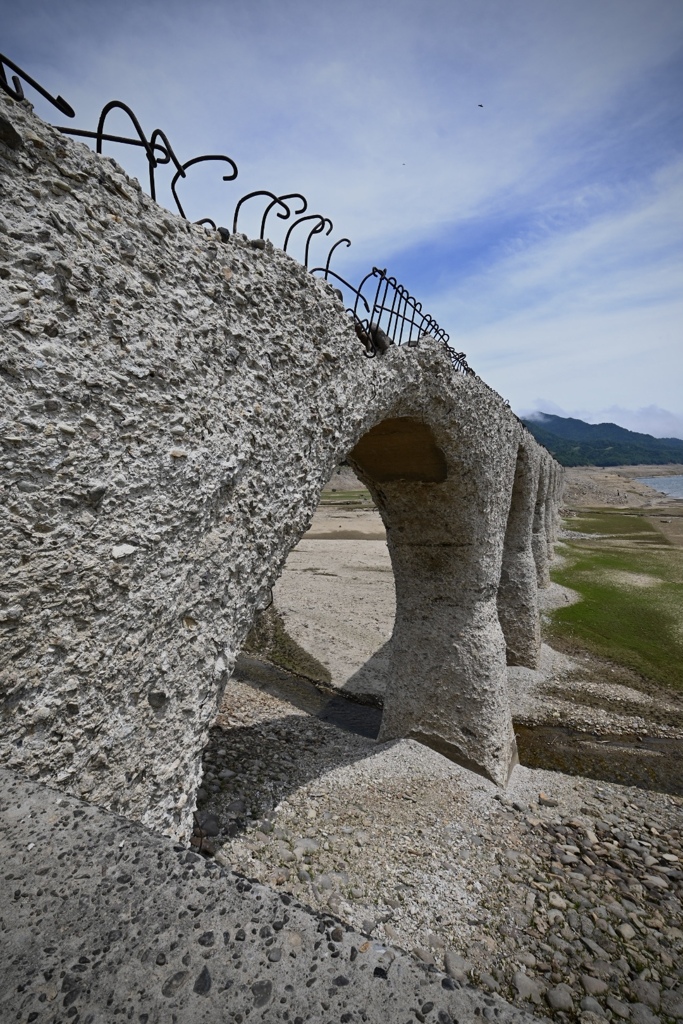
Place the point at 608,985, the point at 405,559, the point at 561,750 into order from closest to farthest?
the point at 608,985
the point at 405,559
the point at 561,750

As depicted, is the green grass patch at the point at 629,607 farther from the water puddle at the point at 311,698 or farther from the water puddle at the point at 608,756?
the water puddle at the point at 311,698

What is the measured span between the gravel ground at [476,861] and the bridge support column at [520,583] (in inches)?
147

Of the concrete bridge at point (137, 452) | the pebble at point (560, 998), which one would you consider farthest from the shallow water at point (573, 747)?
the concrete bridge at point (137, 452)

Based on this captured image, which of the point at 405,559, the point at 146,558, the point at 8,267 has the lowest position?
the point at 405,559

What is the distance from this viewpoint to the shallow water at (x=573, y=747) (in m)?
7.11

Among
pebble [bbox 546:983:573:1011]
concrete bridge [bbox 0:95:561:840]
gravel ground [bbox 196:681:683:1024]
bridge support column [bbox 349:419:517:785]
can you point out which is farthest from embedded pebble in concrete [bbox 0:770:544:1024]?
bridge support column [bbox 349:419:517:785]

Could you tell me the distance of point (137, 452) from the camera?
2.28m

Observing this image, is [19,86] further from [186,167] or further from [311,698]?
[311,698]

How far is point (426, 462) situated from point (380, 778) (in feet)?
12.5

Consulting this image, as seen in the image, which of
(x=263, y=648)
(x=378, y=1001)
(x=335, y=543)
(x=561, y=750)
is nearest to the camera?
(x=378, y=1001)

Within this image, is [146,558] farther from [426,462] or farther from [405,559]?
[405,559]

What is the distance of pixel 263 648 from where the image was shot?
37.1ft

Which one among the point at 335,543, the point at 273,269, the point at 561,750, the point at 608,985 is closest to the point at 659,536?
the point at 335,543

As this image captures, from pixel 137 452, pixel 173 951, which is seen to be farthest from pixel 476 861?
pixel 137 452
